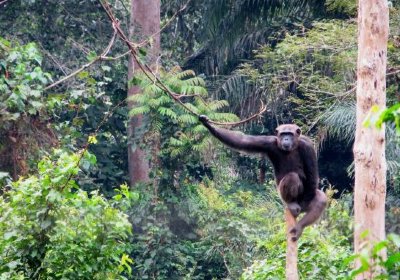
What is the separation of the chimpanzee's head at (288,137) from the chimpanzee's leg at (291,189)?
0.32 m

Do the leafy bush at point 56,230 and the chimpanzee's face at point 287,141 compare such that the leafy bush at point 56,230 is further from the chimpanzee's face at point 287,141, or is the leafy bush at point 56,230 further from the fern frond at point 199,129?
the fern frond at point 199,129

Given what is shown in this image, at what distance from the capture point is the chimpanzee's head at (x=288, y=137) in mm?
8453

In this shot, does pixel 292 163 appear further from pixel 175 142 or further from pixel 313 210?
pixel 175 142

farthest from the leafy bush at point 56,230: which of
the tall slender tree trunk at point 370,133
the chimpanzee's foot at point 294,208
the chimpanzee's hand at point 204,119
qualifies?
the tall slender tree trunk at point 370,133

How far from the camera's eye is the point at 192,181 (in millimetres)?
16234

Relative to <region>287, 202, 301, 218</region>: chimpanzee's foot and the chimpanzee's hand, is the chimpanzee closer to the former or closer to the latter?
<region>287, 202, 301, 218</region>: chimpanzee's foot

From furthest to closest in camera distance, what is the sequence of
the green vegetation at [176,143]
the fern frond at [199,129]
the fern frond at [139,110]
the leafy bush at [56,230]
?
the fern frond at [199,129] → the fern frond at [139,110] → the green vegetation at [176,143] → the leafy bush at [56,230]

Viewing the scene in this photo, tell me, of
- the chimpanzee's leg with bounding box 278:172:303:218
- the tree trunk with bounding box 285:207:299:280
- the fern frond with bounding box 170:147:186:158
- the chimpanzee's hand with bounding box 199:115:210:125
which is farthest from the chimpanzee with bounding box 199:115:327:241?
the fern frond with bounding box 170:147:186:158

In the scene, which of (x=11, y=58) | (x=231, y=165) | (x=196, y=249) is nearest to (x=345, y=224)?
(x=196, y=249)

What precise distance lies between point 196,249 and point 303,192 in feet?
19.9

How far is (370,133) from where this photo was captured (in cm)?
641

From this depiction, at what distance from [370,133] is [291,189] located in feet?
7.05

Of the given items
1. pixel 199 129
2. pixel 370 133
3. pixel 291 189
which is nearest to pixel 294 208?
pixel 291 189

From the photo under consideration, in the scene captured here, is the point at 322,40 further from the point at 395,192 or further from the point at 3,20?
the point at 3,20
